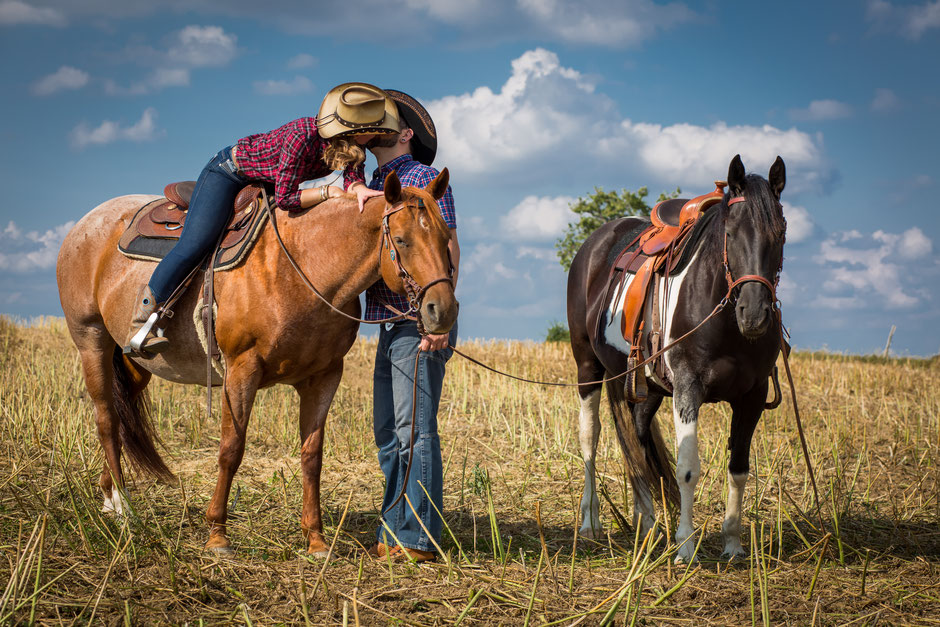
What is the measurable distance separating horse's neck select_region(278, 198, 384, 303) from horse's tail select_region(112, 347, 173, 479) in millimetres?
2357

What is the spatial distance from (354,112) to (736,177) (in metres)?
2.29

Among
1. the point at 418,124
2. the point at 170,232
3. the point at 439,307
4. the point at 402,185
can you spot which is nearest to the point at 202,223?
the point at 170,232

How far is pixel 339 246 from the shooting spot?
420 cm

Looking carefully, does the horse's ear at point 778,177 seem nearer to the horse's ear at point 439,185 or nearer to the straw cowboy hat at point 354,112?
the horse's ear at point 439,185

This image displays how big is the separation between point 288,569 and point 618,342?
2.92 metres

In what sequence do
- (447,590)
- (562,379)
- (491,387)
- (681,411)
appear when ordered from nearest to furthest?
(447,590), (681,411), (491,387), (562,379)

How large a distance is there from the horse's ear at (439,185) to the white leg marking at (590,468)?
278cm

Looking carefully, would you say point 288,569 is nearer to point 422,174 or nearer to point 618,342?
point 422,174

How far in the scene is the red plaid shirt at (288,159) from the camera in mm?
4250

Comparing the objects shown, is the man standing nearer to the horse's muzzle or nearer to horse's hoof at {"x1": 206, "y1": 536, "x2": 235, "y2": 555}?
the horse's muzzle

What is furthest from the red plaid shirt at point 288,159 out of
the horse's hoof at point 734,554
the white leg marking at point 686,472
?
the horse's hoof at point 734,554

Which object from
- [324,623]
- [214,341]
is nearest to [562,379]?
[214,341]

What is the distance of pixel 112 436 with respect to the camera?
5.47 meters

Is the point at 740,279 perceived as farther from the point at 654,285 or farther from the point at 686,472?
the point at 686,472
